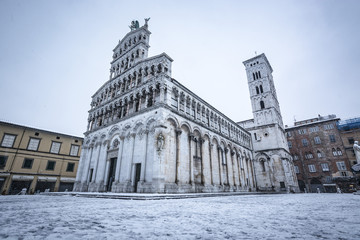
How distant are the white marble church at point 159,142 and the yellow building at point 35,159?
7.22 meters

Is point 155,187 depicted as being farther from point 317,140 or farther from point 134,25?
point 317,140

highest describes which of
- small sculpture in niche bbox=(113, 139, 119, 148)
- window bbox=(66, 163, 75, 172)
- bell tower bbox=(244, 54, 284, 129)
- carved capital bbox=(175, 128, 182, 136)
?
bell tower bbox=(244, 54, 284, 129)

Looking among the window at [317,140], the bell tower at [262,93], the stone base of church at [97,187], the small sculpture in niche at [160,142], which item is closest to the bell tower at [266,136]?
the bell tower at [262,93]

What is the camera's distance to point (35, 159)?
83.9 feet

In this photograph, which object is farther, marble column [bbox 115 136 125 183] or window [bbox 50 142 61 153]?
window [bbox 50 142 61 153]

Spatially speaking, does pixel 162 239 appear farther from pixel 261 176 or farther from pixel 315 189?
pixel 315 189

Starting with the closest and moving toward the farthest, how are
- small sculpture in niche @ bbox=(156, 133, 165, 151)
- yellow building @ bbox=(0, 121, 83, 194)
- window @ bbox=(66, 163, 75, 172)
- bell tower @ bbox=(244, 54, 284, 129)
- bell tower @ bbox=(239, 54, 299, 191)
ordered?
small sculpture in niche @ bbox=(156, 133, 165, 151)
yellow building @ bbox=(0, 121, 83, 194)
window @ bbox=(66, 163, 75, 172)
bell tower @ bbox=(239, 54, 299, 191)
bell tower @ bbox=(244, 54, 284, 129)

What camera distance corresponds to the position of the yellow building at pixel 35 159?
77.1ft

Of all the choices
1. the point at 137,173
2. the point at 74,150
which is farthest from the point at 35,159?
the point at 137,173

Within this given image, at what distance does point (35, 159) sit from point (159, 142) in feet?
75.1

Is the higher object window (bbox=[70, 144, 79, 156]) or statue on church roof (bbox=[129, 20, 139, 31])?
statue on church roof (bbox=[129, 20, 139, 31])

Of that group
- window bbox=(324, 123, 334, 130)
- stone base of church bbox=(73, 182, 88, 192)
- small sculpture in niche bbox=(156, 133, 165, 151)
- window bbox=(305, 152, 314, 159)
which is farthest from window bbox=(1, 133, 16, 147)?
window bbox=(324, 123, 334, 130)

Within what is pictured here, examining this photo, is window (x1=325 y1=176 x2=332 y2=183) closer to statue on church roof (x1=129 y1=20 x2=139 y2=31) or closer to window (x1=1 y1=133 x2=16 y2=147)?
statue on church roof (x1=129 y1=20 x2=139 y2=31)

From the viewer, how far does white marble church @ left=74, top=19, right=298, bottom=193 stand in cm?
1567
